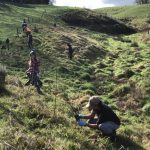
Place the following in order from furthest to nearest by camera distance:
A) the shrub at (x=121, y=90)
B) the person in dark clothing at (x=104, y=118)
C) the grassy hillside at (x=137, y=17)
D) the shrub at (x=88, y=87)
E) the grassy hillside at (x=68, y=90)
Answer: the grassy hillside at (x=137, y=17) → the shrub at (x=88, y=87) → the shrub at (x=121, y=90) → the person in dark clothing at (x=104, y=118) → the grassy hillside at (x=68, y=90)

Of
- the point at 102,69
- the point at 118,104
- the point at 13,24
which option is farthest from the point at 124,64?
the point at 13,24

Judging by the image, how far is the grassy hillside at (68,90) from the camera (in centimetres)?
1484

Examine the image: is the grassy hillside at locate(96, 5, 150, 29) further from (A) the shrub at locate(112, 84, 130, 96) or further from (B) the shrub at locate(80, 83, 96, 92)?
(A) the shrub at locate(112, 84, 130, 96)

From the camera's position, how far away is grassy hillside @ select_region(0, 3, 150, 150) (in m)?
14.8

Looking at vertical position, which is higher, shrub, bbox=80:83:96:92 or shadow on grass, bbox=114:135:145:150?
shadow on grass, bbox=114:135:145:150

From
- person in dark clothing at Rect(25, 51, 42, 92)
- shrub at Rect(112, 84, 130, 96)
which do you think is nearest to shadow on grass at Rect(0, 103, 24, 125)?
person in dark clothing at Rect(25, 51, 42, 92)

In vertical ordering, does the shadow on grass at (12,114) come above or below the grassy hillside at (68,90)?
above

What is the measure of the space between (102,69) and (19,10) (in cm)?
4181

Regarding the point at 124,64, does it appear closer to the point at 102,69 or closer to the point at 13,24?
the point at 102,69

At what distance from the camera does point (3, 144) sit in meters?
12.3

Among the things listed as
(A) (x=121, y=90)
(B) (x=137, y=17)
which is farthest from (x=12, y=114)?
(B) (x=137, y=17)

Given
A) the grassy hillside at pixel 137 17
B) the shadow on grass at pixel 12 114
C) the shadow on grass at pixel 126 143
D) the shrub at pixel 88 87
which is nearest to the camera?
the shadow on grass at pixel 126 143

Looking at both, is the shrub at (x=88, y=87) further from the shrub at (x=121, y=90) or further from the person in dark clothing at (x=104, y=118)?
the person in dark clothing at (x=104, y=118)

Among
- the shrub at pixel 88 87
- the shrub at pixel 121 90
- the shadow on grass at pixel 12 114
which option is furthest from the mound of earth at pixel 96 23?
the shadow on grass at pixel 12 114
